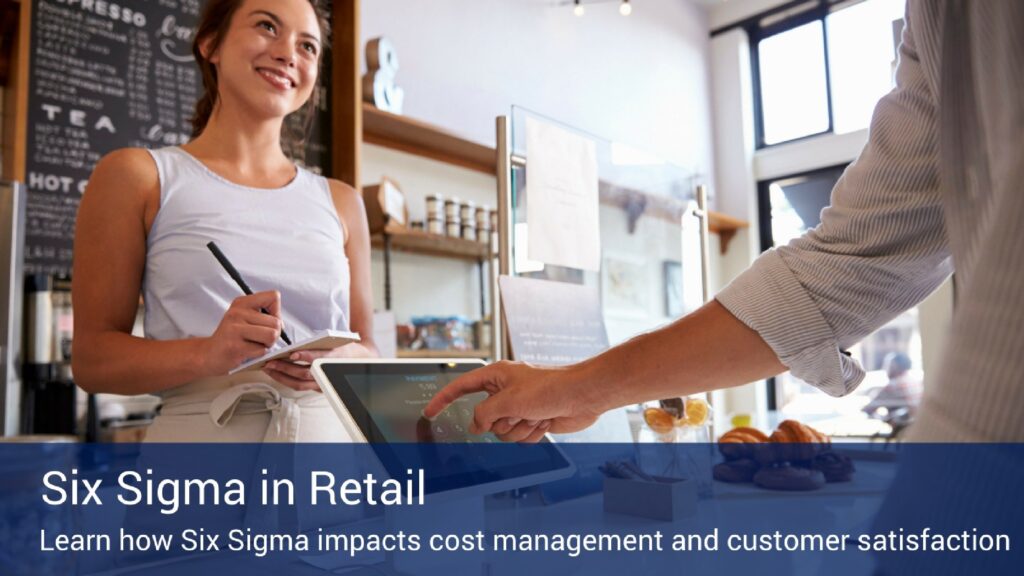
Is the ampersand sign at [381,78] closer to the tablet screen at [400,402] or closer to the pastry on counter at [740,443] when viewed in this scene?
the pastry on counter at [740,443]

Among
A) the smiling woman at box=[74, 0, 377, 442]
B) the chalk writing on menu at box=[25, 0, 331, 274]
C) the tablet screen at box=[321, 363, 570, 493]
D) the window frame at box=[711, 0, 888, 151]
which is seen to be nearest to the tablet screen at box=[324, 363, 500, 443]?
the tablet screen at box=[321, 363, 570, 493]

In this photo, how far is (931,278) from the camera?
0.70 meters

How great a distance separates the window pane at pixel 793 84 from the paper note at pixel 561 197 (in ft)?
16.5

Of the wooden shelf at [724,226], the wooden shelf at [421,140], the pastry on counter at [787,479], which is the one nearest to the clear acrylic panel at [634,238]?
the pastry on counter at [787,479]

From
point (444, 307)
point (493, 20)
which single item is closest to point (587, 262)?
point (444, 307)

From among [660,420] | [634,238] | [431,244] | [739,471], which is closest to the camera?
[660,420]

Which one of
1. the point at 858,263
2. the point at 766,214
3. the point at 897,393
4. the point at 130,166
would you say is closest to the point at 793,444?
the point at 858,263

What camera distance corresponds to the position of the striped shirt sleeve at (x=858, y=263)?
0.62 meters

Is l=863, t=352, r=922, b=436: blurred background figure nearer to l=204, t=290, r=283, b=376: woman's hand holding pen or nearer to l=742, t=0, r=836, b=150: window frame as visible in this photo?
l=742, t=0, r=836, b=150: window frame

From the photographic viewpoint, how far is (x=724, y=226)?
596 cm

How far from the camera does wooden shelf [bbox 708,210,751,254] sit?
5602mm

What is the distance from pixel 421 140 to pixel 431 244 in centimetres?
50

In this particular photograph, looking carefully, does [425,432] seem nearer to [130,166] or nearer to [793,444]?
[130,166]

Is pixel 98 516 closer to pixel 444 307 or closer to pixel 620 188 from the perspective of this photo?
pixel 620 188
